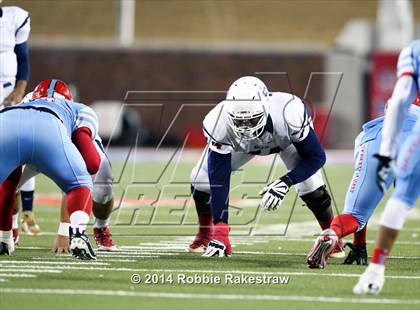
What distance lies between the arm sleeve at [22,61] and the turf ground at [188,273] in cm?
133

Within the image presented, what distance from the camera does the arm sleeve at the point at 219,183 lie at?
259 inches

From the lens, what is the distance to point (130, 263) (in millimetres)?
6141

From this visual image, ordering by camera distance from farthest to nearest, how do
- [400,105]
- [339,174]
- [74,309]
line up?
[339,174], [400,105], [74,309]

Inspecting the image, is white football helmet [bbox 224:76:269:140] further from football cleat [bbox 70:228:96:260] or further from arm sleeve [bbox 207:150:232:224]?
football cleat [bbox 70:228:96:260]

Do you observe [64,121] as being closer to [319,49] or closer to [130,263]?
[130,263]

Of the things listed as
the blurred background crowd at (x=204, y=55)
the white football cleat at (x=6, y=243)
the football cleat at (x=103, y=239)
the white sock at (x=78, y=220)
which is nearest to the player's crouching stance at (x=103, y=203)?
the football cleat at (x=103, y=239)

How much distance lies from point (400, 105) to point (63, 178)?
7.10 feet

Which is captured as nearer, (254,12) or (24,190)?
(24,190)

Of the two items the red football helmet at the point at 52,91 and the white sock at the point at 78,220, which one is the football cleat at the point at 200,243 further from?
the red football helmet at the point at 52,91

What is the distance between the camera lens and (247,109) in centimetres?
619

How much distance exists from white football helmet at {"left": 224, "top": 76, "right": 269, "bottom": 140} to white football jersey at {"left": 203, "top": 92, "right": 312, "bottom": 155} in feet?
0.44

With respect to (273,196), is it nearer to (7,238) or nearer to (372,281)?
(372,281)

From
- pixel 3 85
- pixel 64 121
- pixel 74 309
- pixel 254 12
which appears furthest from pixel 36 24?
pixel 74 309

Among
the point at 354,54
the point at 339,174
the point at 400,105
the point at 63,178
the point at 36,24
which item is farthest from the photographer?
the point at 36,24
